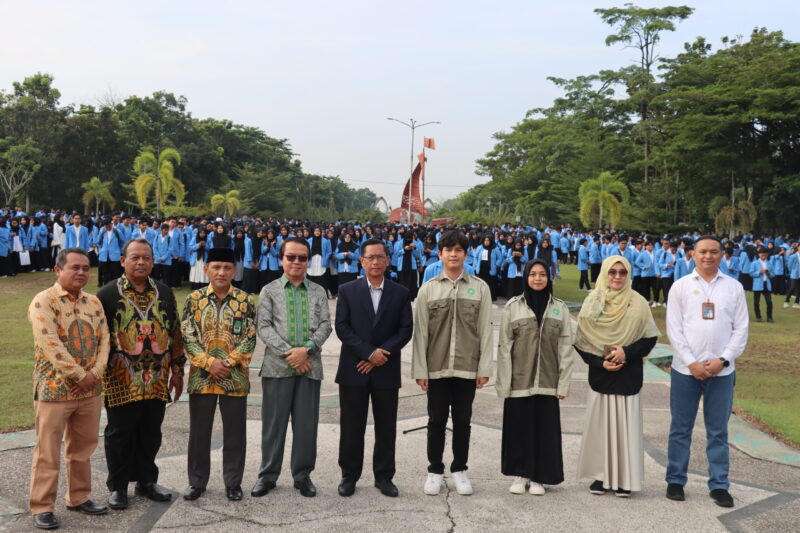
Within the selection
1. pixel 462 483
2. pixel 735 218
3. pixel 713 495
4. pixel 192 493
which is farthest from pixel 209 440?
pixel 735 218

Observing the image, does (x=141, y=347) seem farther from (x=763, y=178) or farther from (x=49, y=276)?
(x=763, y=178)

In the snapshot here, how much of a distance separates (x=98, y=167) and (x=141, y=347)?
40306 mm

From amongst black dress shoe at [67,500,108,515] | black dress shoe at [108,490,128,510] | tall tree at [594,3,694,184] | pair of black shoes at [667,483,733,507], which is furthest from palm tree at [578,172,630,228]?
black dress shoe at [67,500,108,515]

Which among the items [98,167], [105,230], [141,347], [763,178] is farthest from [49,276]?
[763,178]

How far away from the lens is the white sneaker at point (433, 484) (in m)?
4.54

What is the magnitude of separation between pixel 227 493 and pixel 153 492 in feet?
1.47

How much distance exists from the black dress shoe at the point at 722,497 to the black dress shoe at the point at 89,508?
3781 mm

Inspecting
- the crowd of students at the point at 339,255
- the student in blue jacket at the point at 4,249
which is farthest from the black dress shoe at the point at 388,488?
the student in blue jacket at the point at 4,249

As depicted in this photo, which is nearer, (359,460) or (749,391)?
(359,460)

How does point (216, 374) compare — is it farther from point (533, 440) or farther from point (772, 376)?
point (772, 376)

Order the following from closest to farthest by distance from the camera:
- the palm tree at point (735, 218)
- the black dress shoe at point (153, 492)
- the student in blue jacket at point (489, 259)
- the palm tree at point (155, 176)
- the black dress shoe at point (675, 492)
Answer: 1. the black dress shoe at point (153, 492)
2. the black dress shoe at point (675, 492)
3. the student in blue jacket at point (489, 259)
4. the palm tree at point (155, 176)
5. the palm tree at point (735, 218)

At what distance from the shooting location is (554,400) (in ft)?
15.3

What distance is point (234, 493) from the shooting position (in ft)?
14.3

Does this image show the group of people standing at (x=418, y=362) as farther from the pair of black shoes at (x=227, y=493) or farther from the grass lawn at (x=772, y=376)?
the grass lawn at (x=772, y=376)
